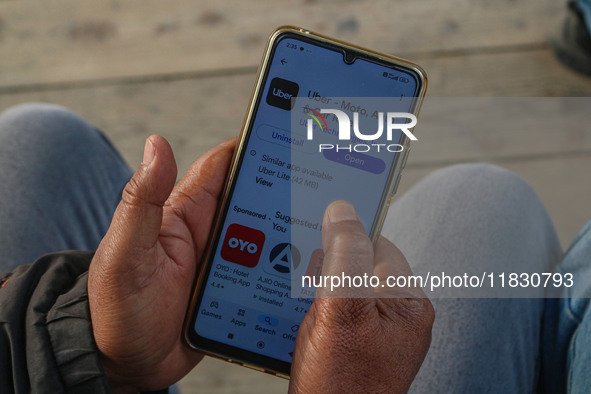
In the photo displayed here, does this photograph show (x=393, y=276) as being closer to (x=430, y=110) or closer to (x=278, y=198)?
(x=278, y=198)

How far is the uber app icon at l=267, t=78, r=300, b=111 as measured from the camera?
0.47 metres

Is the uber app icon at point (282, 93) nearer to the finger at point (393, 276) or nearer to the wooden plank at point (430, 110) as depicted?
the finger at point (393, 276)

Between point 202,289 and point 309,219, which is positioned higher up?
point 309,219

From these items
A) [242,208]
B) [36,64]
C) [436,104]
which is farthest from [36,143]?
[436,104]

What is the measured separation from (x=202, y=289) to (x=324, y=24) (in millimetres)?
607

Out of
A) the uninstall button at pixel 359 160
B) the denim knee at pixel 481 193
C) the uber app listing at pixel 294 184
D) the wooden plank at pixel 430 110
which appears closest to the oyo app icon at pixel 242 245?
the uber app listing at pixel 294 184

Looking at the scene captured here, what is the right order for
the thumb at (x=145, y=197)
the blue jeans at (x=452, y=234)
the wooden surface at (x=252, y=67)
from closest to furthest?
the thumb at (x=145, y=197) < the blue jeans at (x=452, y=234) < the wooden surface at (x=252, y=67)

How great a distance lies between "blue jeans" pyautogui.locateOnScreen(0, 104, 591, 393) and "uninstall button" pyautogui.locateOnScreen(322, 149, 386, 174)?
0.15 metres

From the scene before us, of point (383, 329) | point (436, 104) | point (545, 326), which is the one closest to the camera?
point (383, 329)

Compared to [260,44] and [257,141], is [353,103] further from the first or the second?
[260,44]

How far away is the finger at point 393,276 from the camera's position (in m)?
0.44

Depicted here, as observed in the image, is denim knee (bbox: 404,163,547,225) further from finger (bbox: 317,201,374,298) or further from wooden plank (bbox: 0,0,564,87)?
wooden plank (bbox: 0,0,564,87)

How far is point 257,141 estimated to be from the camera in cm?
48

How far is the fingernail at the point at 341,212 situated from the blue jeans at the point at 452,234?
160mm
